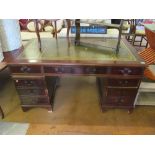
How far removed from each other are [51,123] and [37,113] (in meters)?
0.23

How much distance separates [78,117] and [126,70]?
0.74 metres

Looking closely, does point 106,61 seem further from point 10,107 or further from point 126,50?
point 10,107

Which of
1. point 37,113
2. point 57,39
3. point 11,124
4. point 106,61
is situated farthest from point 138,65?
point 11,124

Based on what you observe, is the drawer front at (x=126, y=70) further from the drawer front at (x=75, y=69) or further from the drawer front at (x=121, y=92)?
the drawer front at (x=121, y=92)

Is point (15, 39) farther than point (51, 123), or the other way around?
point (15, 39)

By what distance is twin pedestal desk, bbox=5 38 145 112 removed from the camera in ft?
4.69

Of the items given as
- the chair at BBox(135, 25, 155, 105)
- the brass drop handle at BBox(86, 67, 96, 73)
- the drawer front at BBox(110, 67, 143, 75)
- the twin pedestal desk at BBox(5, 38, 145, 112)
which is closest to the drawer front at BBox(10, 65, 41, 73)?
the twin pedestal desk at BBox(5, 38, 145, 112)

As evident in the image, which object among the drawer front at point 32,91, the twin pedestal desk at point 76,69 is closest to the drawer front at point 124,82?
the twin pedestal desk at point 76,69

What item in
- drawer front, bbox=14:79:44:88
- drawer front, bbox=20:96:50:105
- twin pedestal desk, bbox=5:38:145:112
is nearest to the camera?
twin pedestal desk, bbox=5:38:145:112

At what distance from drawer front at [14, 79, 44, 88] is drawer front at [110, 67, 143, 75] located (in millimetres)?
709

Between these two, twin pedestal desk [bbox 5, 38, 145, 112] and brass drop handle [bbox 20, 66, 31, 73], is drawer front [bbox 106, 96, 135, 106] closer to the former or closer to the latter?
twin pedestal desk [bbox 5, 38, 145, 112]

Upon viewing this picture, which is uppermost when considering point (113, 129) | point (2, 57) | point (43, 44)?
point (43, 44)
